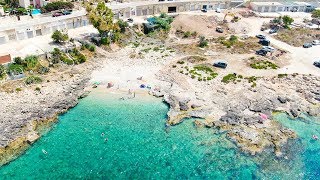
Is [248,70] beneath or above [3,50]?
beneath

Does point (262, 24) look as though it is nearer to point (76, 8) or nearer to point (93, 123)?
point (76, 8)

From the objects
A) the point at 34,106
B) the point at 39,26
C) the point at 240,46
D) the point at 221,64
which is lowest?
the point at 34,106

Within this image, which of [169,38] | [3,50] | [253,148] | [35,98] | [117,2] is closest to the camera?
[253,148]

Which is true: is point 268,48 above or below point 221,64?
above

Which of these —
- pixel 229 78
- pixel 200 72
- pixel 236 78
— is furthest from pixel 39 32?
pixel 236 78

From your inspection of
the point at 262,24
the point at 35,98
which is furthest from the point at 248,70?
the point at 35,98

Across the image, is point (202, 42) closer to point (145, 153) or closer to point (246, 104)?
point (246, 104)

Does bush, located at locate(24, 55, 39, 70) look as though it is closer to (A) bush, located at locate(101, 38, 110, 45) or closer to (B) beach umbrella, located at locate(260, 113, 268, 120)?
(A) bush, located at locate(101, 38, 110, 45)

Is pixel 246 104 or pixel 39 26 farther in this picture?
pixel 39 26
